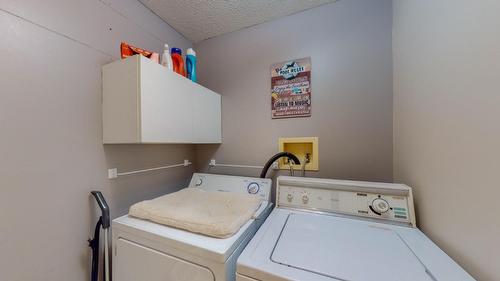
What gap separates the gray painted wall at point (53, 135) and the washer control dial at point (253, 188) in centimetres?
96

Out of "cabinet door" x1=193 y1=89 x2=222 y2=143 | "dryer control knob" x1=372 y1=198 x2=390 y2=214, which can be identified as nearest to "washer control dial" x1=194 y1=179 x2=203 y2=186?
"cabinet door" x1=193 y1=89 x2=222 y2=143

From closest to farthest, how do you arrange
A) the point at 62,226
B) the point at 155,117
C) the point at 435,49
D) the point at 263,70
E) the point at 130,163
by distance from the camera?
the point at 435,49 < the point at 62,226 < the point at 155,117 < the point at 130,163 < the point at 263,70

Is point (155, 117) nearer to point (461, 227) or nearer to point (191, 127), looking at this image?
point (191, 127)

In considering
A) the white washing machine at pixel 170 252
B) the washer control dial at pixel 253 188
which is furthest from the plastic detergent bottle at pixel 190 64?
the white washing machine at pixel 170 252

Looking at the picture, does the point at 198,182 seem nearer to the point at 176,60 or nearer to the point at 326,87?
the point at 176,60

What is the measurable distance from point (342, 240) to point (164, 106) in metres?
1.28

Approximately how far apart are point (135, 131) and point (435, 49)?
1.60m

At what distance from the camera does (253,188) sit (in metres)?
1.48

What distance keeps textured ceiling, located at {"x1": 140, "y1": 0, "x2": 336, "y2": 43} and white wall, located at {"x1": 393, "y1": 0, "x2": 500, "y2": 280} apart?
2.87ft

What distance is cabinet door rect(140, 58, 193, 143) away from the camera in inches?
40.4

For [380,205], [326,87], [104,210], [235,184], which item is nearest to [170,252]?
[104,210]

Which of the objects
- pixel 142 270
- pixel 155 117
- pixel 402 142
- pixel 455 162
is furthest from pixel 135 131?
pixel 402 142

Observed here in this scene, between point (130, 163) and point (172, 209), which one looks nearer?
point (172, 209)

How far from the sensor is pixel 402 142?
1.16 metres
